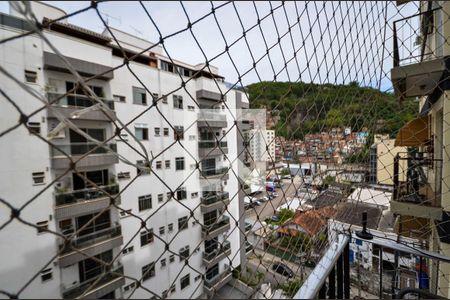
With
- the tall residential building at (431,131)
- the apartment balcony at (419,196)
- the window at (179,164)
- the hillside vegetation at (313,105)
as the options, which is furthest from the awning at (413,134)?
the window at (179,164)

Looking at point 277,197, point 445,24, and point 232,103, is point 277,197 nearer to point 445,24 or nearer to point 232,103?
point 232,103

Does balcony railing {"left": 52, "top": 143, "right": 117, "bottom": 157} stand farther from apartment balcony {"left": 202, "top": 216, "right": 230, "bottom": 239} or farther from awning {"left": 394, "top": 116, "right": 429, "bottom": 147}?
awning {"left": 394, "top": 116, "right": 429, "bottom": 147}

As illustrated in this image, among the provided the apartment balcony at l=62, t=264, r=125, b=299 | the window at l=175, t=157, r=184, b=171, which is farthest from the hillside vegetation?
the window at l=175, t=157, r=184, b=171

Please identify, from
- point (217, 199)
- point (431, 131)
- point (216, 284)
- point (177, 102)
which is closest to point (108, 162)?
point (177, 102)

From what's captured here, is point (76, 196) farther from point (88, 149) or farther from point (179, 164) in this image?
point (88, 149)

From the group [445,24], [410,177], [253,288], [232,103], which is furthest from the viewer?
[410,177]

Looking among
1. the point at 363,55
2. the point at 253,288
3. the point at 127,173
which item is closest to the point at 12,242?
the point at 253,288

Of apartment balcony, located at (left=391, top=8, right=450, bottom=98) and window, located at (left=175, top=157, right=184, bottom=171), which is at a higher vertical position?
apartment balcony, located at (left=391, top=8, right=450, bottom=98)

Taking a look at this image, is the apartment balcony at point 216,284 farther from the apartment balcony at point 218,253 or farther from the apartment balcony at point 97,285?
the apartment balcony at point 97,285
